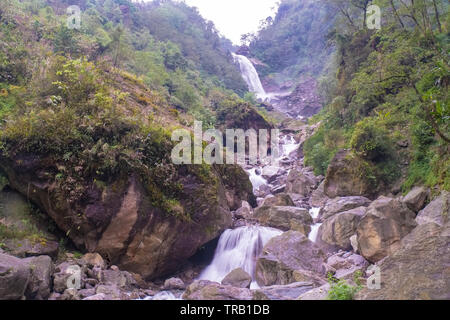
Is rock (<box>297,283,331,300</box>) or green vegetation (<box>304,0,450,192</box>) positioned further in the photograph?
green vegetation (<box>304,0,450,192</box>)

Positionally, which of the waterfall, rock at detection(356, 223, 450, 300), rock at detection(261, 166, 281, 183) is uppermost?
the waterfall

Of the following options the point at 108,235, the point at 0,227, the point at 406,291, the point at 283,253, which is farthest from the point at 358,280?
the point at 0,227

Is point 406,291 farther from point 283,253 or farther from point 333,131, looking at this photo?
point 333,131

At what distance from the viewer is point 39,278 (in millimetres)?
5637

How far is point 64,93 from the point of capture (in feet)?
30.7

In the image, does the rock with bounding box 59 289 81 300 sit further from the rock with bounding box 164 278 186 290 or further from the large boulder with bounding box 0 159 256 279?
the rock with bounding box 164 278 186 290

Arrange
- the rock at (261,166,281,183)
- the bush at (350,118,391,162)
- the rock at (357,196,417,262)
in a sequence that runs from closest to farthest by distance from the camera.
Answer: the rock at (357,196,417,262) < the bush at (350,118,391,162) < the rock at (261,166,281,183)

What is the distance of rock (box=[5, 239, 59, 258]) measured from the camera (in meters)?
6.55

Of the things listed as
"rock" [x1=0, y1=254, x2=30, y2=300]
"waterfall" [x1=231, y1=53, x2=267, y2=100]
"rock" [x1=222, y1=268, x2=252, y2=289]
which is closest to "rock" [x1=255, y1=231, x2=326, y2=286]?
"rock" [x1=222, y1=268, x2=252, y2=289]

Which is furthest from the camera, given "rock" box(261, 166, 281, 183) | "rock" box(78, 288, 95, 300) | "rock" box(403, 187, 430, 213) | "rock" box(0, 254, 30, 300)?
"rock" box(261, 166, 281, 183)

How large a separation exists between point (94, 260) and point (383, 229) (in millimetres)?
7329

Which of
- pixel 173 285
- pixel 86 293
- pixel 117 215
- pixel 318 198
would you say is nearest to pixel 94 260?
pixel 117 215

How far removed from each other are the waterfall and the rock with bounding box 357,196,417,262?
153 feet

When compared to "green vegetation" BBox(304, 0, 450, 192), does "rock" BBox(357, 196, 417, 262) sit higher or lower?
lower
